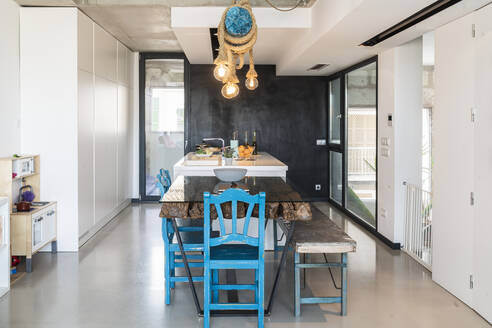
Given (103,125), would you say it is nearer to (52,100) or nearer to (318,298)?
(52,100)

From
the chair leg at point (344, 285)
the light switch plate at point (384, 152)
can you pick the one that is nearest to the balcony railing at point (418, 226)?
the light switch plate at point (384, 152)

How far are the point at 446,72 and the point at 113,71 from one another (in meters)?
4.91

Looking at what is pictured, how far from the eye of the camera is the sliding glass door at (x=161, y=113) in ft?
27.9

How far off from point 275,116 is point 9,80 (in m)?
4.82

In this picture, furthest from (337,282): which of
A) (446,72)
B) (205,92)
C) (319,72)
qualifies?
(205,92)

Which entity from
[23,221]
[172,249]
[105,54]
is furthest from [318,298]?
[105,54]

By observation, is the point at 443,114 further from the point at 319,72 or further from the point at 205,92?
the point at 205,92

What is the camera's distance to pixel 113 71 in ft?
22.8

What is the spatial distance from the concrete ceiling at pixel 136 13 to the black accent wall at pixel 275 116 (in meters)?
1.41

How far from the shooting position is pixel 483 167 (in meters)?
3.42

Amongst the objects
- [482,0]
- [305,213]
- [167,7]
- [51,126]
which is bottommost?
[305,213]

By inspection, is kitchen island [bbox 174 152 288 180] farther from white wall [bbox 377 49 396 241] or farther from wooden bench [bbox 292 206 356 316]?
→ wooden bench [bbox 292 206 356 316]

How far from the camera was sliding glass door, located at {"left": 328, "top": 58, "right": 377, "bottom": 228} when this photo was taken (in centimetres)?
621

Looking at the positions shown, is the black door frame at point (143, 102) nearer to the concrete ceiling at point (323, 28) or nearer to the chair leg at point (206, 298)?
the concrete ceiling at point (323, 28)
